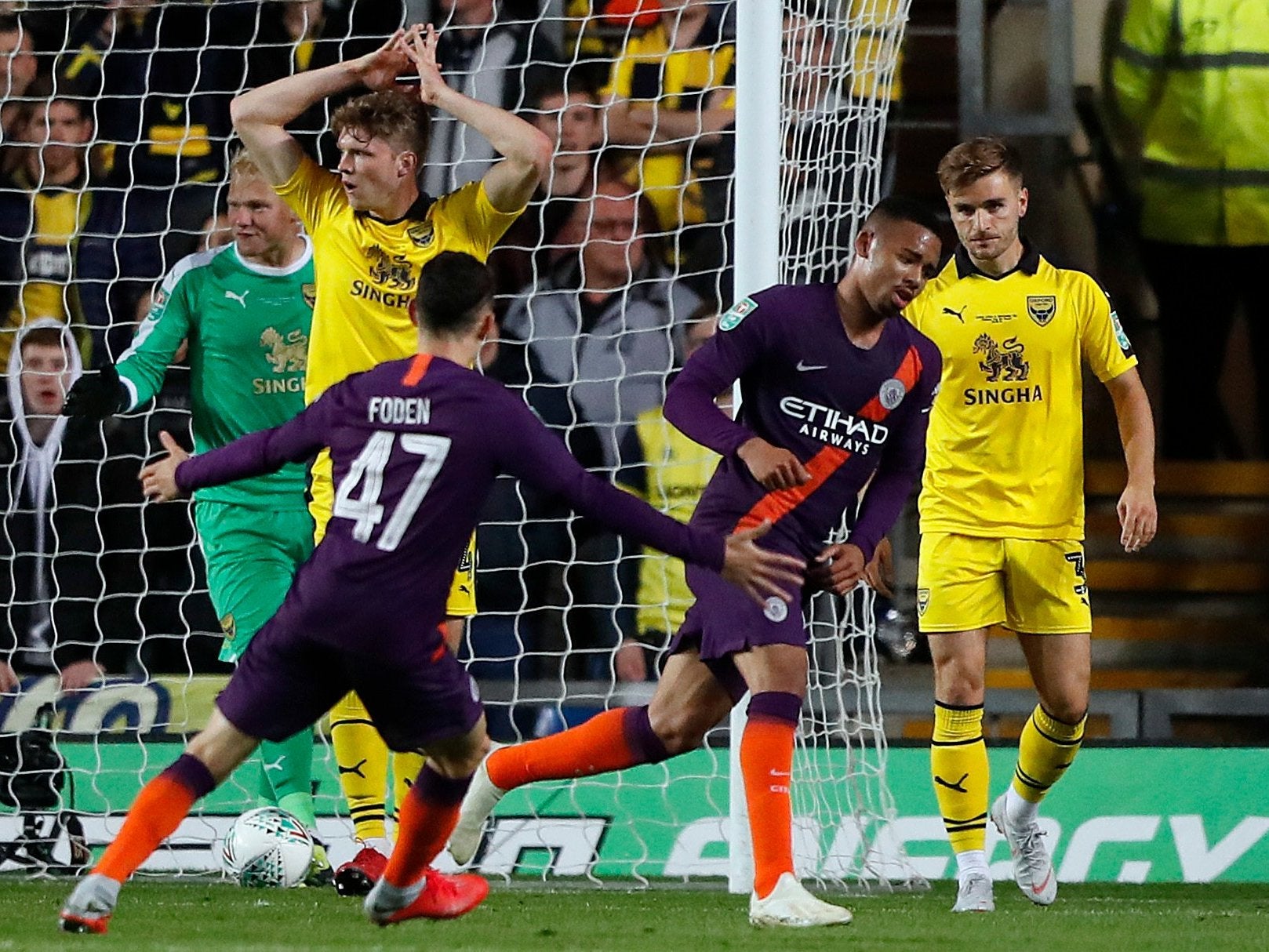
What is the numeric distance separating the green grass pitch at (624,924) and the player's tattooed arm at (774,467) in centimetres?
99

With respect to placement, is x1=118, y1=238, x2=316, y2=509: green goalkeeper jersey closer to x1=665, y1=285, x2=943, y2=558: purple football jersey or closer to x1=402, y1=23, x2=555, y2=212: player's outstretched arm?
x1=402, y1=23, x2=555, y2=212: player's outstretched arm

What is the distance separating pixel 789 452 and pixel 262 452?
3.94 ft

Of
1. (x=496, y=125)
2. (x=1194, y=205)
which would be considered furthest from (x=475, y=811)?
(x=1194, y=205)

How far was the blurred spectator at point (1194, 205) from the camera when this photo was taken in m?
8.73

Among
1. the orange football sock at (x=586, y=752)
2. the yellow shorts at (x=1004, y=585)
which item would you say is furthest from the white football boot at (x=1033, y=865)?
the orange football sock at (x=586, y=752)

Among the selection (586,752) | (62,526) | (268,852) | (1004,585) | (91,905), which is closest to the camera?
(91,905)

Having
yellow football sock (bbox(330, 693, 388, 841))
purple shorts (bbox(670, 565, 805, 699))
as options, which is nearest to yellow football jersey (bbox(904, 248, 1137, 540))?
purple shorts (bbox(670, 565, 805, 699))

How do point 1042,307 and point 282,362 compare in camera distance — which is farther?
point 282,362

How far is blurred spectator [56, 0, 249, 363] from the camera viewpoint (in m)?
8.03

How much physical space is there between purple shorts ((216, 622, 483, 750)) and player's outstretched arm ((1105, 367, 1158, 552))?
7.10 feet

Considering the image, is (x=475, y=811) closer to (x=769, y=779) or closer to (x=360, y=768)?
(x=360, y=768)

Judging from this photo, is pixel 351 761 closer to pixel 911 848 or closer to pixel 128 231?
pixel 911 848

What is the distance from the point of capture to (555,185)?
7723 millimetres

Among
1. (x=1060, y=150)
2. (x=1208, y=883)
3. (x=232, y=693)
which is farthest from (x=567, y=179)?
(x=232, y=693)
